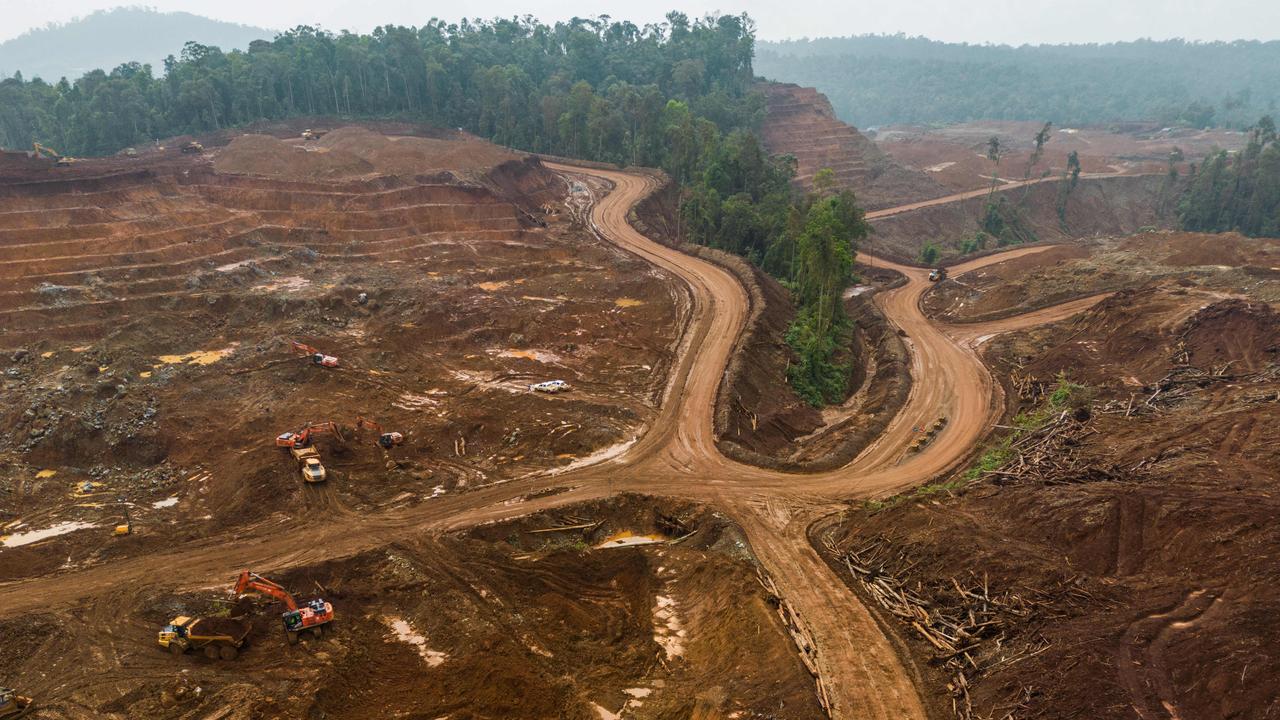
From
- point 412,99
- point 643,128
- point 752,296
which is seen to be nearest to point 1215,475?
point 752,296

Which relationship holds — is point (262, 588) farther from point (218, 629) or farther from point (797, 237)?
point (797, 237)

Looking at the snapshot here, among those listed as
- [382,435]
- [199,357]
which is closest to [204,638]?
[382,435]

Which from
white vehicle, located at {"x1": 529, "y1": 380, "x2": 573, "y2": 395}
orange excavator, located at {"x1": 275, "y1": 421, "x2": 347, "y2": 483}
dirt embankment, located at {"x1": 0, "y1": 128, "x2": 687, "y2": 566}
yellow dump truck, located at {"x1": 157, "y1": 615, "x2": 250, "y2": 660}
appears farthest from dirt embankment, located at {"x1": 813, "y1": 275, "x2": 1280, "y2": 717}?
orange excavator, located at {"x1": 275, "y1": 421, "x2": 347, "y2": 483}

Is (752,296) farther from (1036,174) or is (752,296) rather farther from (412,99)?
(1036,174)

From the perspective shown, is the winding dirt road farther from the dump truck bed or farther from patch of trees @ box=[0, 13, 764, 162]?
patch of trees @ box=[0, 13, 764, 162]

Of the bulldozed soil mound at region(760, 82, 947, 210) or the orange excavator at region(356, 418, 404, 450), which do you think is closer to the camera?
the orange excavator at region(356, 418, 404, 450)
